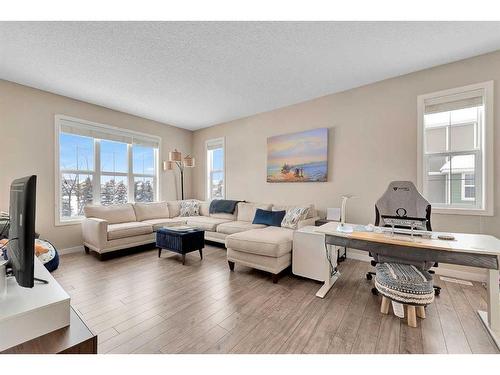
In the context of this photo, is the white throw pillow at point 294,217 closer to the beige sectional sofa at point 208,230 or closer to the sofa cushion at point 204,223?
the beige sectional sofa at point 208,230

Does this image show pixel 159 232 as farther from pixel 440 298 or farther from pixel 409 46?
pixel 409 46

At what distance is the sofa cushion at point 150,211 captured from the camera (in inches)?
169

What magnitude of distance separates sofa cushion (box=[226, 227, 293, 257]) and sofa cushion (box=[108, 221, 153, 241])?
5.69ft

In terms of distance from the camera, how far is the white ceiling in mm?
2066

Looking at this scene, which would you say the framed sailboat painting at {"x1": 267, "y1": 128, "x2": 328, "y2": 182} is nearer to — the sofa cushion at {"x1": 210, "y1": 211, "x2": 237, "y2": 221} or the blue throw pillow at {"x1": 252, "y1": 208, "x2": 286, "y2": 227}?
the blue throw pillow at {"x1": 252, "y1": 208, "x2": 286, "y2": 227}

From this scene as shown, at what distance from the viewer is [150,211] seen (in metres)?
4.43

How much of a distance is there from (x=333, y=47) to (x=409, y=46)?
0.82 m

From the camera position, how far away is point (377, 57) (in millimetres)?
2555

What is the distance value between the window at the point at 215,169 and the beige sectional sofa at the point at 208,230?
508 mm

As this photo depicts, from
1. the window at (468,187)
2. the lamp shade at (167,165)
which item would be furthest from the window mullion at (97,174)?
the window at (468,187)

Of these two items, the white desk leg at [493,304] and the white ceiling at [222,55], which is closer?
the white desk leg at [493,304]

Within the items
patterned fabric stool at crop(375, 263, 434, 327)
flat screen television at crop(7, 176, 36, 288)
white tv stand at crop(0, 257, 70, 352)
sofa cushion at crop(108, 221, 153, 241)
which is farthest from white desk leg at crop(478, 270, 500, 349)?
sofa cushion at crop(108, 221, 153, 241)

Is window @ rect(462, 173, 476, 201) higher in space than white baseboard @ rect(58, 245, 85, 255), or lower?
higher

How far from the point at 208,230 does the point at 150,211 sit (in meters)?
1.35
